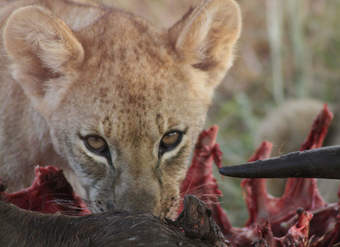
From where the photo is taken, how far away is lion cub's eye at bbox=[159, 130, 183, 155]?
1954mm

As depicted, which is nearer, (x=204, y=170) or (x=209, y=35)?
(x=204, y=170)

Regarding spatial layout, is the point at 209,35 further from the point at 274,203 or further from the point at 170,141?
the point at 274,203

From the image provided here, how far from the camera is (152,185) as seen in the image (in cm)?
182

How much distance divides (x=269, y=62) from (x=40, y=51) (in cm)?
330

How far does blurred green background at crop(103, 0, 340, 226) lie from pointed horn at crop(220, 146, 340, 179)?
2.78 m

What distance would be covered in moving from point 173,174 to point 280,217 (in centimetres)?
35

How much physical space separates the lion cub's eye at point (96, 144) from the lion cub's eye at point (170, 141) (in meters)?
0.17

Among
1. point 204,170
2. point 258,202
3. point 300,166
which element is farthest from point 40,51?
point 300,166

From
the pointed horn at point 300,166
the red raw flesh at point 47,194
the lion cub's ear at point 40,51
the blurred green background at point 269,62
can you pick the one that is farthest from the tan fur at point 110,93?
the blurred green background at point 269,62

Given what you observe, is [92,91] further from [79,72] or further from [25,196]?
[25,196]

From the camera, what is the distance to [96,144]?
6.34 ft

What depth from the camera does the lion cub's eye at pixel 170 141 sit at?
6.41 feet

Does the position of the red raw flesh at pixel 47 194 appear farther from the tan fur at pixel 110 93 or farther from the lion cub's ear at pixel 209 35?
the lion cub's ear at pixel 209 35

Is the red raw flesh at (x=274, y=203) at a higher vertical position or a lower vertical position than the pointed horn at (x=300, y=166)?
lower
